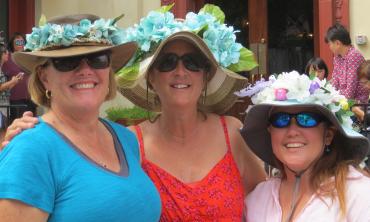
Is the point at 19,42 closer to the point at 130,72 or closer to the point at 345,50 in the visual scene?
the point at 345,50

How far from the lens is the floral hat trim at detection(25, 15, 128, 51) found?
2.09 m

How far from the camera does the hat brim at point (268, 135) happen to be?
2.43 meters

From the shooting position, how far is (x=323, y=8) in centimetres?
821

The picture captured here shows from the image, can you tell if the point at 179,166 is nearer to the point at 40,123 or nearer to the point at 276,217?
the point at 276,217

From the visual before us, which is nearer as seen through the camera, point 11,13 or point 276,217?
point 276,217

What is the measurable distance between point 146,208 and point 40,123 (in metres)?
0.52

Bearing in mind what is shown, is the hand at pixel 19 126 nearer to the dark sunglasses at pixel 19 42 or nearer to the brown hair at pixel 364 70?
the brown hair at pixel 364 70

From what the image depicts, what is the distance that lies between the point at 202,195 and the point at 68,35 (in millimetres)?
1005

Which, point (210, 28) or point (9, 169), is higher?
point (210, 28)

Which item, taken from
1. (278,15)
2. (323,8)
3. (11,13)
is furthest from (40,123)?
(11,13)

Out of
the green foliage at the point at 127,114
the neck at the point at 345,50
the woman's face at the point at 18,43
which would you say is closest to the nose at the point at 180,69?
the green foliage at the point at 127,114

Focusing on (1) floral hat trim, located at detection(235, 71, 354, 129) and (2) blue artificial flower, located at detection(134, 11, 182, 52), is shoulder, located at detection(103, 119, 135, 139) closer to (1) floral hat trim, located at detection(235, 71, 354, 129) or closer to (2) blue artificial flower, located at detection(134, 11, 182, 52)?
(2) blue artificial flower, located at detection(134, 11, 182, 52)

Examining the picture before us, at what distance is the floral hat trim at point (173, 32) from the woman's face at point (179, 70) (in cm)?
7

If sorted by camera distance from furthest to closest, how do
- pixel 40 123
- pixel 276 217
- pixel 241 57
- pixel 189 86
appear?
pixel 241 57, pixel 189 86, pixel 276 217, pixel 40 123
